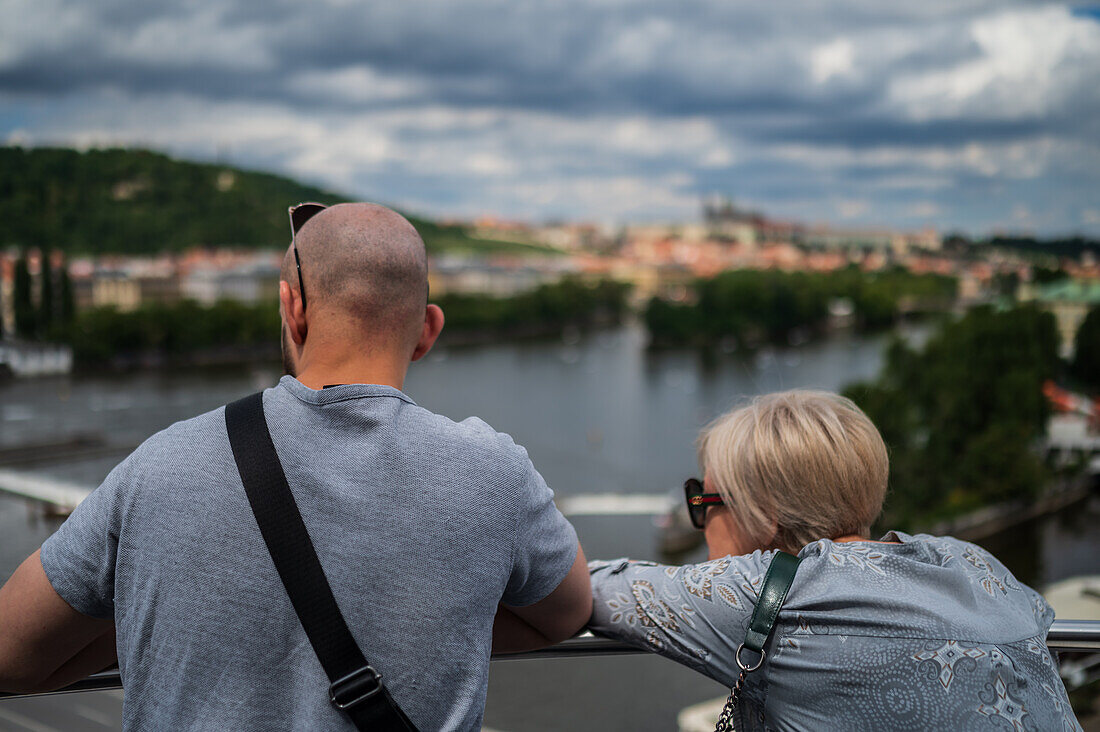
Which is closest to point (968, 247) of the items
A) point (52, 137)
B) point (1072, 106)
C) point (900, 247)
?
point (1072, 106)

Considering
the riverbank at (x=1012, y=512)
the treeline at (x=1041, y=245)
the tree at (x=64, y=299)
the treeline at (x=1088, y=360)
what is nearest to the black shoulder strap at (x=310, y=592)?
the riverbank at (x=1012, y=512)

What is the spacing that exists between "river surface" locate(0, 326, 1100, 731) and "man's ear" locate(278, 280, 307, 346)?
226mm

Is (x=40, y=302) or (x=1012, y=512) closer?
(x=1012, y=512)

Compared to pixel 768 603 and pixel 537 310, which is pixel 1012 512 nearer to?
pixel 768 603

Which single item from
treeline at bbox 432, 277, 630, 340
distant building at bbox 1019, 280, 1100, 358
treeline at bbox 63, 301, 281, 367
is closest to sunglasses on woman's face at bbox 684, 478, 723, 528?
distant building at bbox 1019, 280, 1100, 358

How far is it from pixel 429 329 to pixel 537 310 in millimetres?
30271

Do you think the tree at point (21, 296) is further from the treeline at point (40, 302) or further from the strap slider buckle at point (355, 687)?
the strap slider buckle at point (355, 687)

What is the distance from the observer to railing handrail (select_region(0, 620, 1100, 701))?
47cm

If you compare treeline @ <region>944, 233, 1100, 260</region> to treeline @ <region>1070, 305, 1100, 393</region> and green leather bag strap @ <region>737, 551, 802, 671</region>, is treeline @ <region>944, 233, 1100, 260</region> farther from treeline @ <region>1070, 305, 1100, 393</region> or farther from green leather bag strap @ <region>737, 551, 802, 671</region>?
green leather bag strap @ <region>737, 551, 802, 671</region>

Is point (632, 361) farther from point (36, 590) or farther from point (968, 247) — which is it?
point (36, 590)

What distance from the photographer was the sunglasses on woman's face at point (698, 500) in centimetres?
50

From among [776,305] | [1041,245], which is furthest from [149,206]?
[1041,245]

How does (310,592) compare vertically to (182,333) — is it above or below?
above

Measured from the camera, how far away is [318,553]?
0.37 metres
